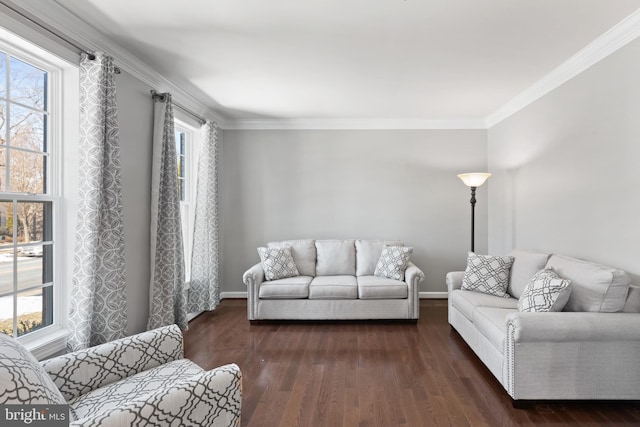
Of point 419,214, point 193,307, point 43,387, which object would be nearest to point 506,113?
point 419,214

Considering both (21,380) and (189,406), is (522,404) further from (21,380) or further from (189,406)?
(21,380)

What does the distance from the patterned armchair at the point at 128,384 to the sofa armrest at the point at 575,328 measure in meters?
1.90

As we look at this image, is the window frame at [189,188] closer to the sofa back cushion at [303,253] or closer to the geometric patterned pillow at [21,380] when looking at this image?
the sofa back cushion at [303,253]

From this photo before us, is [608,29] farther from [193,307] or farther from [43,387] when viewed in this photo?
[193,307]

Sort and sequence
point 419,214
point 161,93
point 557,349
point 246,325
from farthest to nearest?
1. point 419,214
2. point 246,325
3. point 161,93
4. point 557,349

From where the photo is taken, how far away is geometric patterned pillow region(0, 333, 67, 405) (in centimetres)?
105

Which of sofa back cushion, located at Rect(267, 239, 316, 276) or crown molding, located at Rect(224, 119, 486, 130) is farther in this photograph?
crown molding, located at Rect(224, 119, 486, 130)

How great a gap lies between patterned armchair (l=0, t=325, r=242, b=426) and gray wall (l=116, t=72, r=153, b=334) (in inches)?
51.2

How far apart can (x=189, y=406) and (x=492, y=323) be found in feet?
7.65

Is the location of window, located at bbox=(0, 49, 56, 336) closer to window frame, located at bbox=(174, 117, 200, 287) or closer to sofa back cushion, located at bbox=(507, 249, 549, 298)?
window frame, located at bbox=(174, 117, 200, 287)

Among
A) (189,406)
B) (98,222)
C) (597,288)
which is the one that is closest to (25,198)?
(98,222)

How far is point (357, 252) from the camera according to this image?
4785 mm

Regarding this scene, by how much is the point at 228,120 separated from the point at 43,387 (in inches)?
179

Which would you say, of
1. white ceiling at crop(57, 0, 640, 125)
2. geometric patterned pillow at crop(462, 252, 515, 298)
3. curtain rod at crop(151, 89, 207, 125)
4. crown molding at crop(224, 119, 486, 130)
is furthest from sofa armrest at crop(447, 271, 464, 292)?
curtain rod at crop(151, 89, 207, 125)
